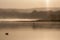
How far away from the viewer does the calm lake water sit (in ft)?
1.87

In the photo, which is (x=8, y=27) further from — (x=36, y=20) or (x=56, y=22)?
(x=56, y=22)

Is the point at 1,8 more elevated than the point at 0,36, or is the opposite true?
the point at 1,8

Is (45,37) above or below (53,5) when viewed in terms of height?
below

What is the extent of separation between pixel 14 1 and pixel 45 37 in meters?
0.29

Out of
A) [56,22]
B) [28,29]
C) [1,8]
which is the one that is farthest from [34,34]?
[1,8]

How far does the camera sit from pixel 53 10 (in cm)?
55

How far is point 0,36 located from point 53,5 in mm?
378

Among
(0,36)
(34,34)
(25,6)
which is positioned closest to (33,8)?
(25,6)

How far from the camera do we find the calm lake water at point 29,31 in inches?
22.4

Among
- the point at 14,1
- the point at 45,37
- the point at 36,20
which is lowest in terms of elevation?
the point at 45,37

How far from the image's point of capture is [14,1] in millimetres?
564

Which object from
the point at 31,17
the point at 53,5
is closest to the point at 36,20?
the point at 31,17

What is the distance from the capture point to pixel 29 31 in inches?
22.7

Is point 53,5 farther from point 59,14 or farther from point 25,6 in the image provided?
point 25,6
